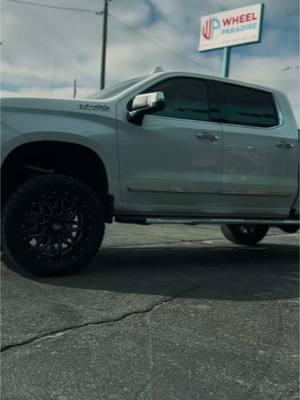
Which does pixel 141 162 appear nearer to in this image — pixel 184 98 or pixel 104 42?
pixel 184 98

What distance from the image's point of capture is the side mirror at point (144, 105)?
17.0 ft

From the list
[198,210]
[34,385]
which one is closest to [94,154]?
[198,210]

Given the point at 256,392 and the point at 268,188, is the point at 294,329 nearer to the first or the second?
the point at 256,392

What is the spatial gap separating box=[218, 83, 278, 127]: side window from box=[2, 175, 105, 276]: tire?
1885 millimetres

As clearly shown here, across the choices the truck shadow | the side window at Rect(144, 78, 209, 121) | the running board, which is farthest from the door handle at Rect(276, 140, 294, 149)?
the truck shadow

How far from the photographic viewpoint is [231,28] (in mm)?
26562

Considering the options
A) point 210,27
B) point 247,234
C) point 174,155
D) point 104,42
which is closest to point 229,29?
point 210,27

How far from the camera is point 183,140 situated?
5.66m

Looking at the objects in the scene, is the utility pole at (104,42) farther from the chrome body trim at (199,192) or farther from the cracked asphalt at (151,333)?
the cracked asphalt at (151,333)

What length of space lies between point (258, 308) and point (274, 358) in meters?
1.02

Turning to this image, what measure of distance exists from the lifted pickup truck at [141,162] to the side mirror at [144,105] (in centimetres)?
1

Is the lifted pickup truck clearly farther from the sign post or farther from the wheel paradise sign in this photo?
the wheel paradise sign

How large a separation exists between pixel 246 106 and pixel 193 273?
199 centimetres

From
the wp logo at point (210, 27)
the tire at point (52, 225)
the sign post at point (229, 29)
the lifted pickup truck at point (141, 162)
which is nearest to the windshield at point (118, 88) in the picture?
the lifted pickup truck at point (141, 162)
